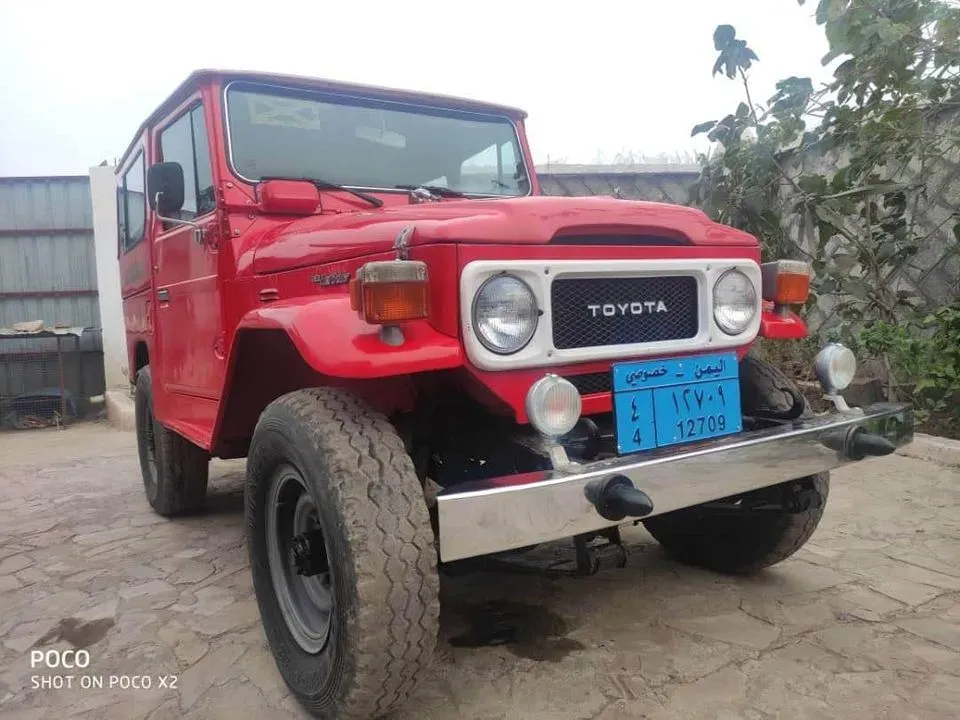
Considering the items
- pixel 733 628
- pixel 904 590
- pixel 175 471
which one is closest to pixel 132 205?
pixel 175 471

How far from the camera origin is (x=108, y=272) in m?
9.39

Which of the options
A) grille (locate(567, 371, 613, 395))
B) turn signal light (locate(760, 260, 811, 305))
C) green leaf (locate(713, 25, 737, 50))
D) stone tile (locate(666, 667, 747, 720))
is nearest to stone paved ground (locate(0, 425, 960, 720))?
stone tile (locate(666, 667, 747, 720))

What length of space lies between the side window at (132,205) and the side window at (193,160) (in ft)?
2.28

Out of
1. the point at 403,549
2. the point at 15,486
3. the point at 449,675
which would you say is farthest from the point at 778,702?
the point at 15,486

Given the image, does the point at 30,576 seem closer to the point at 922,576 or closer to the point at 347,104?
the point at 347,104

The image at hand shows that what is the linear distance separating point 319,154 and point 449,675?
193cm

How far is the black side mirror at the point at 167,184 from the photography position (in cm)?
286

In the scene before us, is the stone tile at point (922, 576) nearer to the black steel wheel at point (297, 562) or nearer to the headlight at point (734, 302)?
the headlight at point (734, 302)

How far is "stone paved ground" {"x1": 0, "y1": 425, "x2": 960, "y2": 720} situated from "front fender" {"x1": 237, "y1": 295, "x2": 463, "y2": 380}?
3.06ft

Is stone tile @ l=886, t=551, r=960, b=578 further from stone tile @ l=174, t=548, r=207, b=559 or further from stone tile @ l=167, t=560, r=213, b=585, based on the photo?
stone tile @ l=174, t=548, r=207, b=559

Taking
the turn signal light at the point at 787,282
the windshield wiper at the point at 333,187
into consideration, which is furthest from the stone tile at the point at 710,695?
the windshield wiper at the point at 333,187

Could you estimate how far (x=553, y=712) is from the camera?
6.49ft

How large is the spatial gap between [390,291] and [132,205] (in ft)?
10.2

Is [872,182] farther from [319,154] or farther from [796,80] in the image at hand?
[319,154]
